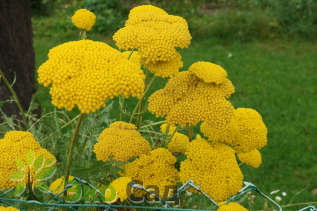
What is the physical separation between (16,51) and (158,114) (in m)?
1.71

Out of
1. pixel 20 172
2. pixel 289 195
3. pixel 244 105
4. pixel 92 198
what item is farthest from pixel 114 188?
pixel 244 105

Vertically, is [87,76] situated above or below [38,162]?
above

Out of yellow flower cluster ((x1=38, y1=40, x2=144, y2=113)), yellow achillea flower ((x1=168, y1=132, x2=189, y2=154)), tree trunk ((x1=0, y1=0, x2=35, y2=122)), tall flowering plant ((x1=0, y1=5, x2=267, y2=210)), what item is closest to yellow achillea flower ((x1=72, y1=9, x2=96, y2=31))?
tall flowering plant ((x1=0, y1=5, x2=267, y2=210))

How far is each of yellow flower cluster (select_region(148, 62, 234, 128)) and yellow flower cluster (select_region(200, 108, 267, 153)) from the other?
38mm

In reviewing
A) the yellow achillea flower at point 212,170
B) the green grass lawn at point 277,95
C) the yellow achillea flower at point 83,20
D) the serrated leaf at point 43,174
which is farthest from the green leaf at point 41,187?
the green grass lawn at point 277,95

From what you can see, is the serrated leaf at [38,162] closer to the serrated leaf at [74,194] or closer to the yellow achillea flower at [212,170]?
the serrated leaf at [74,194]

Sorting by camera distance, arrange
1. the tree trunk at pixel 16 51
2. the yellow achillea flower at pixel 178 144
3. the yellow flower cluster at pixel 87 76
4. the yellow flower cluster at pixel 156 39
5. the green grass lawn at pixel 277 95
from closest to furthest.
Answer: the yellow flower cluster at pixel 87 76, the yellow flower cluster at pixel 156 39, the yellow achillea flower at pixel 178 144, the tree trunk at pixel 16 51, the green grass lawn at pixel 277 95

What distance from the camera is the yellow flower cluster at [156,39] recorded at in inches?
26.2

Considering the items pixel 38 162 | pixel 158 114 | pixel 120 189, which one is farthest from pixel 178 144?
pixel 38 162

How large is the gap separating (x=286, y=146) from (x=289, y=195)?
58cm

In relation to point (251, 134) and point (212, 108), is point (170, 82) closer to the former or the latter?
point (212, 108)

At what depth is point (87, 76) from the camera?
567mm

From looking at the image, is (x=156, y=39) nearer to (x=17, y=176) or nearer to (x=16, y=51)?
(x=17, y=176)

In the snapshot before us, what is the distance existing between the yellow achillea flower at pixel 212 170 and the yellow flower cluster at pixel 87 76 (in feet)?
0.69
